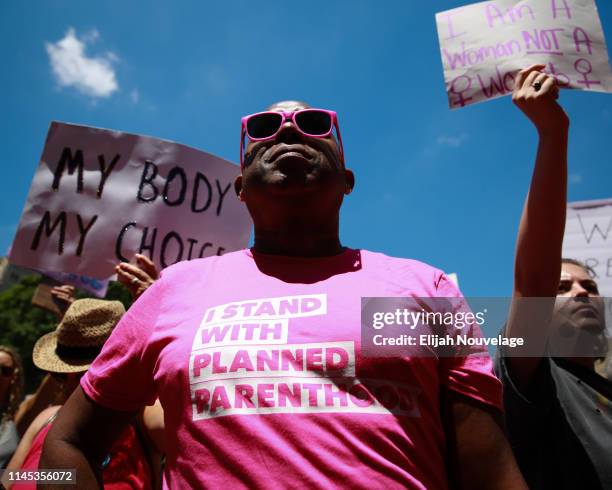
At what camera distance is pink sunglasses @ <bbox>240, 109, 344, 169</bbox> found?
6.64 feet

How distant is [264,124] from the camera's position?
2064 millimetres

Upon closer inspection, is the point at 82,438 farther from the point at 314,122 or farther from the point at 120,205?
the point at 120,205

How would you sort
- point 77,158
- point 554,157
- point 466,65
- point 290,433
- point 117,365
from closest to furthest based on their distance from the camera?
point 290,433, point 117,365, point 554,157, point 466,65, point 77,158

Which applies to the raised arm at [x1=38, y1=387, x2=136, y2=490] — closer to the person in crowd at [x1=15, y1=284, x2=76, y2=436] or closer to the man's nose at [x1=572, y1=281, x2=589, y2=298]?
the man's nose at [x1=572, y1=281, x2=589, y2=298]

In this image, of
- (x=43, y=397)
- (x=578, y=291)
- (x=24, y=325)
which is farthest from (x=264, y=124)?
(x=24, y=325)

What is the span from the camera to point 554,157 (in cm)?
174

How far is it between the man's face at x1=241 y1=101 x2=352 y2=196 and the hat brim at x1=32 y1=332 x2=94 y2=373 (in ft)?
5.21

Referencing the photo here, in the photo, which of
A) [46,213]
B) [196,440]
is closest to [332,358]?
[196,440]

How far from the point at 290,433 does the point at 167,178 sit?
2.51m

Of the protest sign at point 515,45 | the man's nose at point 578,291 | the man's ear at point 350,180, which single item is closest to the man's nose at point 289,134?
→ the man's ear at point 350,180

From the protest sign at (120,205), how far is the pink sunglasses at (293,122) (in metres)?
1.31

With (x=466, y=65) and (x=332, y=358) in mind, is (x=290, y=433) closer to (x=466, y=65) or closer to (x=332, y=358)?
(x=332, y=358)

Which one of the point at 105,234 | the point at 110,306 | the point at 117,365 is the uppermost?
the point at 105,234

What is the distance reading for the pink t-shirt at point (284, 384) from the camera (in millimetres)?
1147
